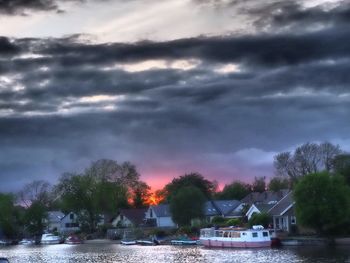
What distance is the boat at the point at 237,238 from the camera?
283ft

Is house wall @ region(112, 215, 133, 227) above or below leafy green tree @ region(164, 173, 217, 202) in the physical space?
below

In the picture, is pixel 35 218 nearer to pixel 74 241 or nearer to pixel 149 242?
pixel 74 241

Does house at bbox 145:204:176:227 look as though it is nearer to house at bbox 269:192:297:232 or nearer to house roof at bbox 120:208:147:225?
house roof at bbox 120:208:147:225

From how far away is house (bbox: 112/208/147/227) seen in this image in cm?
15575

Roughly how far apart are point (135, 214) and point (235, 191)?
114ft

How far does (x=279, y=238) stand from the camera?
3479 inches

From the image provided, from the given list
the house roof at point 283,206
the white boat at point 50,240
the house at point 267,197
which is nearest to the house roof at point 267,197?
the house at point 267,197

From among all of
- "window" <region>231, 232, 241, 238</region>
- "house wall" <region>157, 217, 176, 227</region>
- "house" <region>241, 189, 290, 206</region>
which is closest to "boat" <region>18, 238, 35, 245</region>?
"house wall" <region>157, 217, 176, 227</region>

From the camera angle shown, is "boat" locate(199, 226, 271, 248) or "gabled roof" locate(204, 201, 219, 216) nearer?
"boat" locate(199, 226, 271, 248)

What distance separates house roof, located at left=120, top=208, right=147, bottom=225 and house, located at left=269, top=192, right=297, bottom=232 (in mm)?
58729

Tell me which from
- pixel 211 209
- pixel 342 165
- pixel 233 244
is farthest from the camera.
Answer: pixel 211 209

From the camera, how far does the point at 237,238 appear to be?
3499 inches

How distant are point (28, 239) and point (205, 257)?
96.2m

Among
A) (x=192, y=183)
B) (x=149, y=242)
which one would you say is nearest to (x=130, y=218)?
(x=192, y=183)
